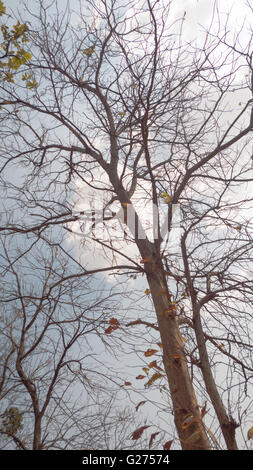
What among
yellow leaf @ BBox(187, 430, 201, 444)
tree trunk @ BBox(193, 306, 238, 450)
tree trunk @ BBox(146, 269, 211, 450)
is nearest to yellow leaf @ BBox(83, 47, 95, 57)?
tree trunk @ BBox(146, 269, 211, 450)

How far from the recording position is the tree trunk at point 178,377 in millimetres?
1762

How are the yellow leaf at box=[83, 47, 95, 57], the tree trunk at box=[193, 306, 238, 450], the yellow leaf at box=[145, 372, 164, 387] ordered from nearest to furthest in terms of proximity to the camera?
1. the tree trunk at box=[193, 306, 238, 450]
2. the yellow leaf at box=[145, 372, 164, 387]
3. the yellow leaf at box=[83, 47, 95, 57]

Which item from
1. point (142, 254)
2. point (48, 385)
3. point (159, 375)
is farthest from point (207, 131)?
point (48, 385)

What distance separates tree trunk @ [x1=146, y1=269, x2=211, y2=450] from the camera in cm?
176

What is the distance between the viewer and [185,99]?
3541 mm

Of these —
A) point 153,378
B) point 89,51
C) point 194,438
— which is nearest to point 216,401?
point 194,438

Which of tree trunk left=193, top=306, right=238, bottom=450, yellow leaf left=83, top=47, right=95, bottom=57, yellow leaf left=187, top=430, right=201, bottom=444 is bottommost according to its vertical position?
yellow leaf left=187, top=430, right=201, bottom=444

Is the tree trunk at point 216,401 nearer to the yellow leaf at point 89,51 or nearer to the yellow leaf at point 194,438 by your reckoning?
the yellow leaf at point 194,438

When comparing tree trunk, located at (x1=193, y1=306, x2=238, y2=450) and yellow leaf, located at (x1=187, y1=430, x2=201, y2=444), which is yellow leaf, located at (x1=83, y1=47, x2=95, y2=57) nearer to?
tree trunk, located at (x1=193, y1=306, x2=238, y2=450)

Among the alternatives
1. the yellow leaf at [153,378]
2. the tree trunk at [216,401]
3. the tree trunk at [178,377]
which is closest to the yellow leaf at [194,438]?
the tree trunk at [178,377]

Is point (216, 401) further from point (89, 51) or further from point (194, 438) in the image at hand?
point (89, 51)

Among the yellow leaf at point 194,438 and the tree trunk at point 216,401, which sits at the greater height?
the tree trunk at point 216,401

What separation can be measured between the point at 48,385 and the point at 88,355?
1.01 m
